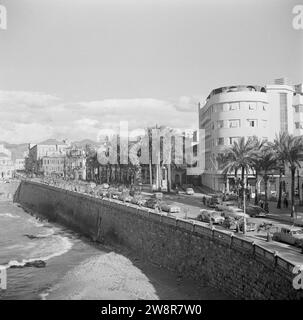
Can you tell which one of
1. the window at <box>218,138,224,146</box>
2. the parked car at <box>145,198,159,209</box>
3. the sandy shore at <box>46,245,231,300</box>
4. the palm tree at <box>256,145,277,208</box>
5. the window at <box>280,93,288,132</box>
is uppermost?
the window at <box>280,93,288,132</box>

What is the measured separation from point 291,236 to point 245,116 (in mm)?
50004

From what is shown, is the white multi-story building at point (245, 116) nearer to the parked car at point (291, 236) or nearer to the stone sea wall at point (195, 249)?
the stone sea wall at point (195, 249)

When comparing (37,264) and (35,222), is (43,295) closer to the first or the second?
(37,264)

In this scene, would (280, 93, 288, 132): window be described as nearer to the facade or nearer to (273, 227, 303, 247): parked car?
(273, 227, 303, 247): parked car

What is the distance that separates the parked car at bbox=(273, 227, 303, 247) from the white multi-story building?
44.0 m

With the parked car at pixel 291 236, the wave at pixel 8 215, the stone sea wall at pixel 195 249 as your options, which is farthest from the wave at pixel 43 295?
the wave at pixel 8 215

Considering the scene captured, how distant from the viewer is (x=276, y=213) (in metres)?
53.1

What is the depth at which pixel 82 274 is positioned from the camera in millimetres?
41906

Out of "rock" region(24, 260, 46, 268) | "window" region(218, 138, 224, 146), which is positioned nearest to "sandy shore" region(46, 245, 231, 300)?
"rock" region(24, 260, 46, 268)

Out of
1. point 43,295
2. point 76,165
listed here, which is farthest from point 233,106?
point 76,165

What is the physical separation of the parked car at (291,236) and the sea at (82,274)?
5.76 m

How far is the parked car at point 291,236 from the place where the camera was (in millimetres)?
31828

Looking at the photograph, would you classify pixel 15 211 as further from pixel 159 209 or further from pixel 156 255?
pixel 156 255

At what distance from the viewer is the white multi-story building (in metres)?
80.7
